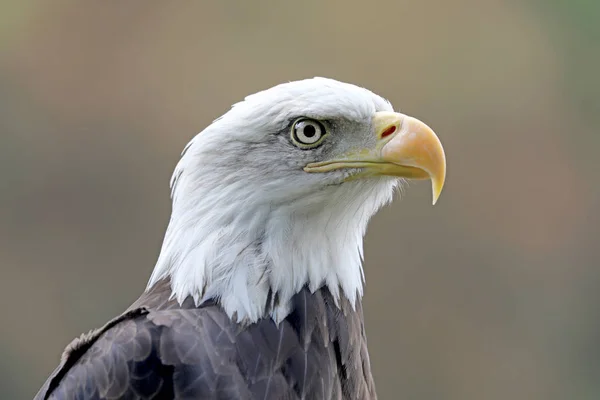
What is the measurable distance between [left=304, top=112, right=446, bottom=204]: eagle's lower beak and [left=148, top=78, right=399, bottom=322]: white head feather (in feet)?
0.09

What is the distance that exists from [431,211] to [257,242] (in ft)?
10.2

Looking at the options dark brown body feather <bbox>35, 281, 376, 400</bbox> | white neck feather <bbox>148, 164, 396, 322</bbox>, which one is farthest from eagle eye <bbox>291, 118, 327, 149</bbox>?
dark brown body feather <bbox>35, 281, 376, 400</bbox>

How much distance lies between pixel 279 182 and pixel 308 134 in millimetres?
132

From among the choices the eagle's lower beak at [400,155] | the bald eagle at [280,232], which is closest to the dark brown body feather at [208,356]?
the bald eagle at [280,232]

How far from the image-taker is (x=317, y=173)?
86.7 inches

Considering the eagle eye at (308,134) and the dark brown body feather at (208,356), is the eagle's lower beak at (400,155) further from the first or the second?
the dark brown body feather at (208,356)

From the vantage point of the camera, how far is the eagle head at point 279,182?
2.16 meters

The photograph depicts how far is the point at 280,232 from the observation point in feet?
7.25

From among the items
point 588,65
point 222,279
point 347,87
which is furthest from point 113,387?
point 588,65

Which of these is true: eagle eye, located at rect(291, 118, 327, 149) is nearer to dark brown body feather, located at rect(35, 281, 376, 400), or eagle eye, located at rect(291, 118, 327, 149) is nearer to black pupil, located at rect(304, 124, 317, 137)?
black pupil, located at rect(304, 124, 317, 137)

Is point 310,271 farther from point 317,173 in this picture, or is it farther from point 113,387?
point 113,387

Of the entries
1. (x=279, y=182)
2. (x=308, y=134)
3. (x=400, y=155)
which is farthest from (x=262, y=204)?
(x=400, y=155)

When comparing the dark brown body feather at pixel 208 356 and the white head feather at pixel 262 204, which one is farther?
the white head feather at pixel 262 204

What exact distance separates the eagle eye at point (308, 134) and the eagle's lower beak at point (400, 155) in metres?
0.05
